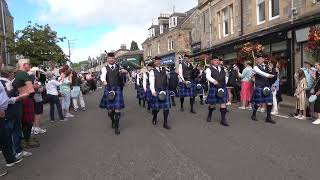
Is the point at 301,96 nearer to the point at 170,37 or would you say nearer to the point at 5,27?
the point at 5,27

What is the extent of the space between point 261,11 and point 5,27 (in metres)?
25.5

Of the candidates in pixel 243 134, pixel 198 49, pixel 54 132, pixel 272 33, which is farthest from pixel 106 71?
pixel 198 49

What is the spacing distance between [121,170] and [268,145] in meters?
2.85

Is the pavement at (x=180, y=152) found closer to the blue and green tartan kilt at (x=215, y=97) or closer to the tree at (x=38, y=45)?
the blue and green tartan kilt at (x=215, y=97)

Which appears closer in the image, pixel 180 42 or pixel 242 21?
pixel 242 21

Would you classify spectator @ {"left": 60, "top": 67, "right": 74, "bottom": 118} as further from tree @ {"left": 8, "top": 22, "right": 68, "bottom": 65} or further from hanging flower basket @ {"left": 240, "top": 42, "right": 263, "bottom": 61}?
tree @ {"left": 8, "top": 22, "right": 68, "bottom": 65}

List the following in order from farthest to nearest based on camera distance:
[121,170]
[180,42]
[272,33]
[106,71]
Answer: [180,42] < [272,33] < [106,71] < [121,170]

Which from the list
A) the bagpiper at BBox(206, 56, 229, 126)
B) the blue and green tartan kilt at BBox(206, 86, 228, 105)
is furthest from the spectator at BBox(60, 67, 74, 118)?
the bagpiper at BBox(206, 56, 229, 126)

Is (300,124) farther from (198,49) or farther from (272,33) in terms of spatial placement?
(198,49)

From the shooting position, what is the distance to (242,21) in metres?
22.9

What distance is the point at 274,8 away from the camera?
19391 millimetres

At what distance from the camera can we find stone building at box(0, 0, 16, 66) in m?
31.9

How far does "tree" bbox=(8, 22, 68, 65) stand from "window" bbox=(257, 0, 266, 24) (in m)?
13.1

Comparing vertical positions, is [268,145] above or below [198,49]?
below
